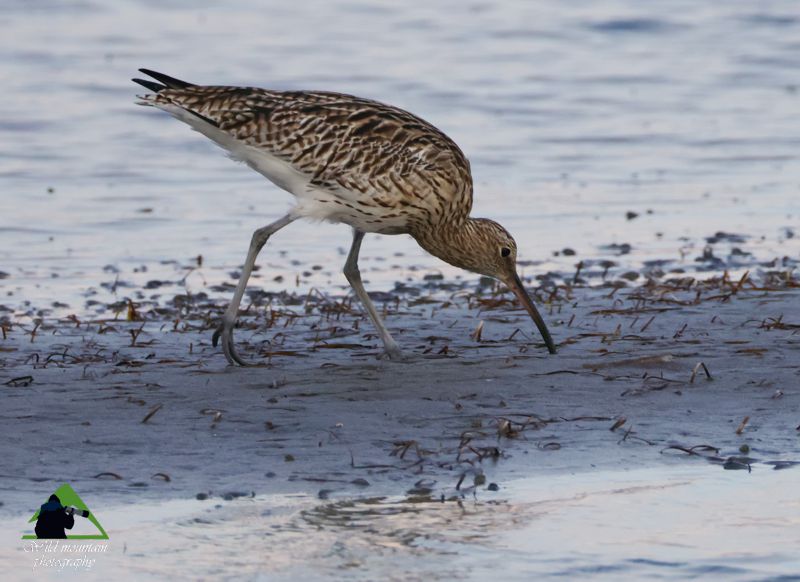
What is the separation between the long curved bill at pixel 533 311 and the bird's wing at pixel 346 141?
0.54 m

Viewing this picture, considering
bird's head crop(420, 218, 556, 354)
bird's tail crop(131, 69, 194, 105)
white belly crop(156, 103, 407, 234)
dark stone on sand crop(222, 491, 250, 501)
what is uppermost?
bird's tail crop(131, 69, 194, 105)

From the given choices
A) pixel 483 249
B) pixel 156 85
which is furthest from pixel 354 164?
pixel 156 85

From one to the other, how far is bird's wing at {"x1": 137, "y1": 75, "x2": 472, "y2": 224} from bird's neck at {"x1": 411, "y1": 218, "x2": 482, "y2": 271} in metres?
0.10

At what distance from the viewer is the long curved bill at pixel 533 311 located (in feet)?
29.6

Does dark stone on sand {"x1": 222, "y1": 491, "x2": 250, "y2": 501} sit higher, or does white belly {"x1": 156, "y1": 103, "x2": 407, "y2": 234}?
white belly {"x1": 156, "y1": 103, "x2": 407, "y2": 234}

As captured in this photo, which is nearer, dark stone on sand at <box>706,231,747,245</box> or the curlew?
the curlew

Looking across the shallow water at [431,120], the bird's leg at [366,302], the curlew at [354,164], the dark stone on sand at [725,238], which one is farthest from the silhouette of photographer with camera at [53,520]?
the dark stone on sand at [725,238]

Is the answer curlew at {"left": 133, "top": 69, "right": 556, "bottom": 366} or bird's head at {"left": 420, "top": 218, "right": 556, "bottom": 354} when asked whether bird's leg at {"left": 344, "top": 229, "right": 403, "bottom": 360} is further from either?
bird's head at {"left": 420, "top": 218, "right": 556, "bottom": 354}

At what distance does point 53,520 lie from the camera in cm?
602

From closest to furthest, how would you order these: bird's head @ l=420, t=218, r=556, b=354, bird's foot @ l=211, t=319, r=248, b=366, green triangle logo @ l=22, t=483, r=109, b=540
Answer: green triangle logo @ l=22, t=483, r=109, b=540, bird's foot @ l=211, t=319, r=248, b=366, bird's head @ l=420, t=218, r=556, b=354

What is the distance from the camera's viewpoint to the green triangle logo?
595cm

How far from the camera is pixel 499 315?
1037cm

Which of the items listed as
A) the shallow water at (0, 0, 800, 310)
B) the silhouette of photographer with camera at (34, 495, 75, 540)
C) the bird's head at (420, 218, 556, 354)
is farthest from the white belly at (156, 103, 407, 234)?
the silhouette of photographer with camera at (34, 495, 75, 540)

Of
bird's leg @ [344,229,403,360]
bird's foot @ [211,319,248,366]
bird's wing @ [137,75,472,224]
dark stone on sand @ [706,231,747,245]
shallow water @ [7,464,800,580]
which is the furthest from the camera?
dark stone on sand @ [706,231,747,245]
